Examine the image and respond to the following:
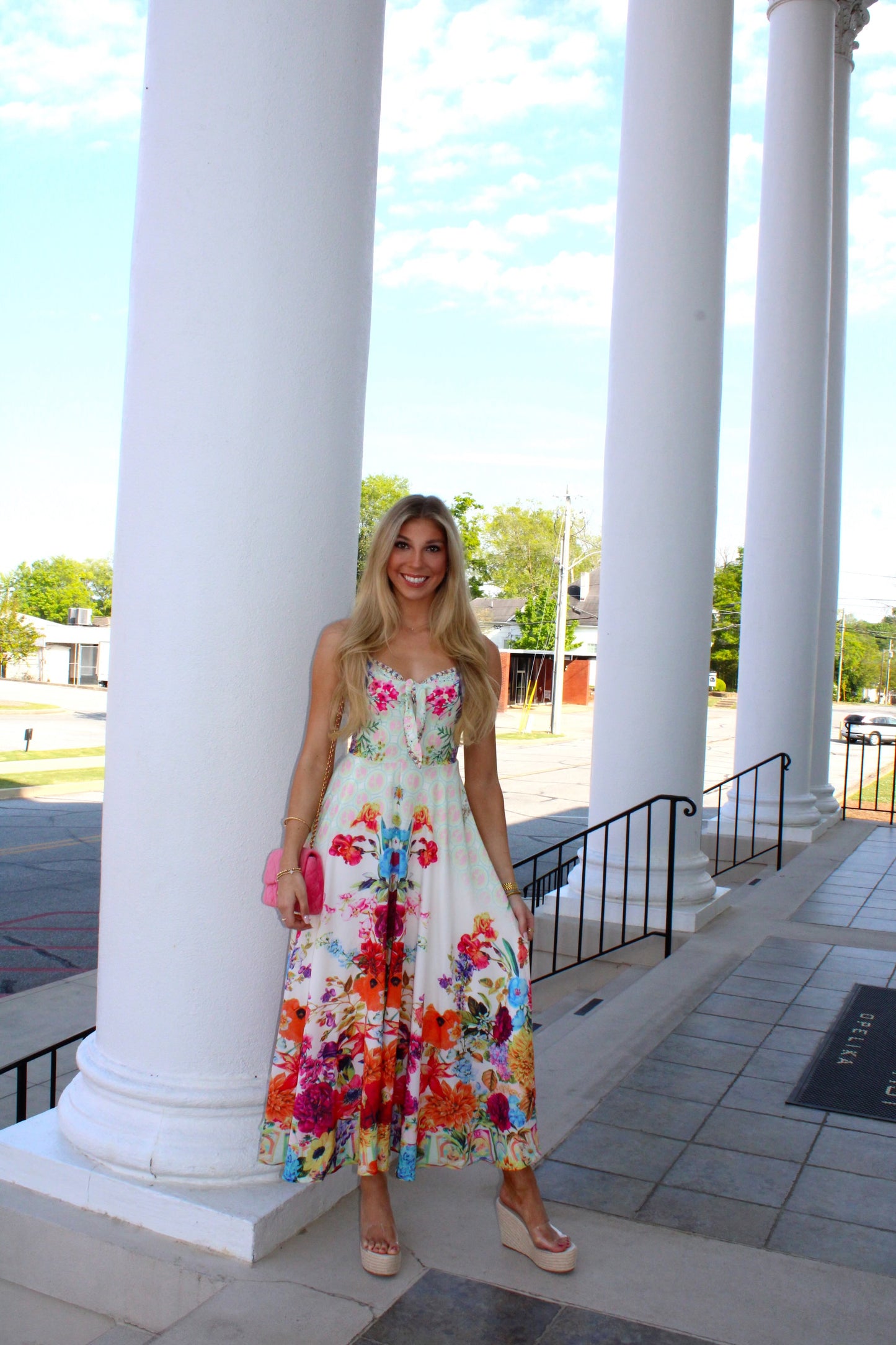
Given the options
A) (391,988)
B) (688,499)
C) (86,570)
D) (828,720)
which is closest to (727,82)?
(688,499)

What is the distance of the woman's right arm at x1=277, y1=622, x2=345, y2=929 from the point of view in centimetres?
298

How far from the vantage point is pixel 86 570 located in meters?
138

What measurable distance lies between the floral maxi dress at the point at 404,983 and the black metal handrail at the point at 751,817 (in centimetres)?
687

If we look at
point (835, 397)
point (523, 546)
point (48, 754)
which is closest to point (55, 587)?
point (523, 546)

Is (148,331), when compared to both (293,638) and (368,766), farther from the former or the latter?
(368,766)

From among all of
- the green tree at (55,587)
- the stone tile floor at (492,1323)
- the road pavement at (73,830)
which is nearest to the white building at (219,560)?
the stone tile floor at (492,1323)

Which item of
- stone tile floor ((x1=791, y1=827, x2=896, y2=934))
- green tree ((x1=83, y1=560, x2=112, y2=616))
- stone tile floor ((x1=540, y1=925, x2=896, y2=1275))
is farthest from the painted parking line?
green tree ((x1=83, y1=560, x2=112, y2=616))

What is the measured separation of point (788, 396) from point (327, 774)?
9150mm

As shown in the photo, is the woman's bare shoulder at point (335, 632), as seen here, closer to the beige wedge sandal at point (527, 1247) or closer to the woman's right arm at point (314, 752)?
the woman's right arm at point (314, 752)

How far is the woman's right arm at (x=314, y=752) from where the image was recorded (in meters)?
2.98

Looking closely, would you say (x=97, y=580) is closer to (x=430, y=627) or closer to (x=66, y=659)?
(x=66, y=659)

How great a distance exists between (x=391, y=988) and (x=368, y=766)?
0.61m

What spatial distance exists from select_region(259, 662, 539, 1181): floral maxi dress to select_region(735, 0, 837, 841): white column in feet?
28.0

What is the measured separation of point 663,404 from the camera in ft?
23.4
